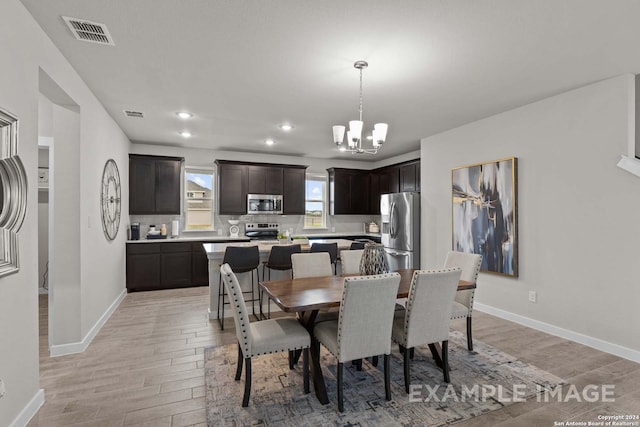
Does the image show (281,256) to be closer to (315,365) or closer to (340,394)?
(315,365)

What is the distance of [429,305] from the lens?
246 cm

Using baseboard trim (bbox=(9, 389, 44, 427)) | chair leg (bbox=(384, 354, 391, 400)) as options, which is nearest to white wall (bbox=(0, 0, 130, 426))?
baseboard trim (bbox=(9, 389, 44, 427))

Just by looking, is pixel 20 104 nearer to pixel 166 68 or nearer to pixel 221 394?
pixel 166 68

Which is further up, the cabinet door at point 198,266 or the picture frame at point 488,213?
the picture frame at point 488,213

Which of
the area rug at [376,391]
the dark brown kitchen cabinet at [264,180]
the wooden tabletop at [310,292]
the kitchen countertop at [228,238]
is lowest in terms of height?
the area rug at [376,391]

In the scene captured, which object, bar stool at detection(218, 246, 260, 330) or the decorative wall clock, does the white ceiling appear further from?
bar stool at detection(218, 246, 260, 330)

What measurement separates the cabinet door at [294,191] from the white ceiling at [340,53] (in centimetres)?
257

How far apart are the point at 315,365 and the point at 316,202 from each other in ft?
17.5

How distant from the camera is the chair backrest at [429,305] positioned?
2393mm

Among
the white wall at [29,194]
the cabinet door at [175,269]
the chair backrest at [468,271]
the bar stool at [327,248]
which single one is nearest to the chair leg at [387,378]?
the chair backrest at [468,271]

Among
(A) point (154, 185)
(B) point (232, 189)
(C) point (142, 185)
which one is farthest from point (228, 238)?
(C) point (142, 185)

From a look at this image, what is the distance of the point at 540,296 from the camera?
12.5ft

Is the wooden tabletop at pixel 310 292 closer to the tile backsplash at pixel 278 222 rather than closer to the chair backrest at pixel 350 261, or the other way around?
the chair backrest at pixel 350 261

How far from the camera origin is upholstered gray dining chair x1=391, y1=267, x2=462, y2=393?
240cm
